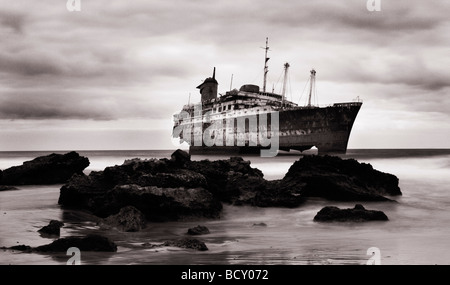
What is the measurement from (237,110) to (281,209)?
165 feet

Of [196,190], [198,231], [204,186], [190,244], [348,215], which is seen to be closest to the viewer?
[190,244]

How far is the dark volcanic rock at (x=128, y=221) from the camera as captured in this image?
1010 cm

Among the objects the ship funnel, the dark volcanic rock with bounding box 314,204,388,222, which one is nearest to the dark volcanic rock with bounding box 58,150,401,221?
the dark volcanic rock with bounding box 314,204,388,222

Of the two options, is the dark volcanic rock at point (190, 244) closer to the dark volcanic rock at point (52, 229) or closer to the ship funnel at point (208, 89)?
the dark volcanic rock at point (52, 229)

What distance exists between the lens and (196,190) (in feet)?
40.1

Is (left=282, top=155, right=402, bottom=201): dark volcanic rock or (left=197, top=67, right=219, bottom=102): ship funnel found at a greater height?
(left=197, top=67, right=219, bottom=102): ship funnel

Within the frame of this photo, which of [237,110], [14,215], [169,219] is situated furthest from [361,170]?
[237,110]

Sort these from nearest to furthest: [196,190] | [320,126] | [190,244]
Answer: [190,244] < [196,190] < [320,126]

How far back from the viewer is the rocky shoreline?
10745 millimetres

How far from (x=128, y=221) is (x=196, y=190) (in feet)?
8.11

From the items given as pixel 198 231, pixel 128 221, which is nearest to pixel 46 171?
pixel 128 221

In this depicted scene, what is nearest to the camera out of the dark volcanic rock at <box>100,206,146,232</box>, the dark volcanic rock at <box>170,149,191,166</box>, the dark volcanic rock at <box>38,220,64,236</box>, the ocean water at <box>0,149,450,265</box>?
the ocean water at <box>0,149,450,265</box>

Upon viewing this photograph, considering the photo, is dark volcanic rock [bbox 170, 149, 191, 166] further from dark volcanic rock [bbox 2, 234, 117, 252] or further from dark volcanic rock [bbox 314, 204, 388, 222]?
dark volcanic rock [bbox 2, 234, 117, 252]

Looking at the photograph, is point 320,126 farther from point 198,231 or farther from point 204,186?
point 198,231
